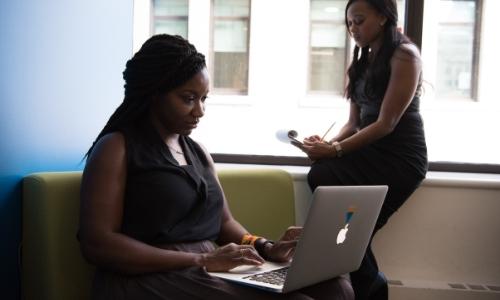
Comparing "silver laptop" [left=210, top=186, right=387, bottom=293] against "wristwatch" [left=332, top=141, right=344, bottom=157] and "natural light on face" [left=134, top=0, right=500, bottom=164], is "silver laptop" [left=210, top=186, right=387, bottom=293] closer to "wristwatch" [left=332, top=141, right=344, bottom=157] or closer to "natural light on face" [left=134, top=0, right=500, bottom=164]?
"wristwatch" [left=332, top=141, right=344, bottom=157]

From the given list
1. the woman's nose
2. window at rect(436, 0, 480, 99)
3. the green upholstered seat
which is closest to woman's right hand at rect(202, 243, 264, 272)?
the woman's nose

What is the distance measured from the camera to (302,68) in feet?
13.6

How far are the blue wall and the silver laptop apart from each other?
0.72 m

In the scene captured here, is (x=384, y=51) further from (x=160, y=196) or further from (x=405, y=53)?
(x=160, y=196)

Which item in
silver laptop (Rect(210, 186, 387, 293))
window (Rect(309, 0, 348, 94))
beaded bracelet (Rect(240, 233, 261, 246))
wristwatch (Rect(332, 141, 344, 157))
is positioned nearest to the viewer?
silver laptop (Rect(210, 186, 387, 293))

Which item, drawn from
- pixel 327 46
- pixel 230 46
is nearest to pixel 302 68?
pixel 327 46

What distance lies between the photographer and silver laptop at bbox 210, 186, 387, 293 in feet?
4.81

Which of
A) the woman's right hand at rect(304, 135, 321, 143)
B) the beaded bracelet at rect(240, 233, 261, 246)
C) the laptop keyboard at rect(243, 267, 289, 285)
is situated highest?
the woman's right hand at rect(304, 135, 321, 143)

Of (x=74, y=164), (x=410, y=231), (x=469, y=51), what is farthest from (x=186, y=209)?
(x=469, y=51)

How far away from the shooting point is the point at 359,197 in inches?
63.7

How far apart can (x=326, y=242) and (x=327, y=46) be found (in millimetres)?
2880

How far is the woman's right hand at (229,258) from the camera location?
5.17 feet

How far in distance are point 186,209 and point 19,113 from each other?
1.95 feet

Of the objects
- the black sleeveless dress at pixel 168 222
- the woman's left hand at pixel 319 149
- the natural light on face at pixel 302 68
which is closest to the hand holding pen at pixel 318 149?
the woman's left hand at pixel 319 149
